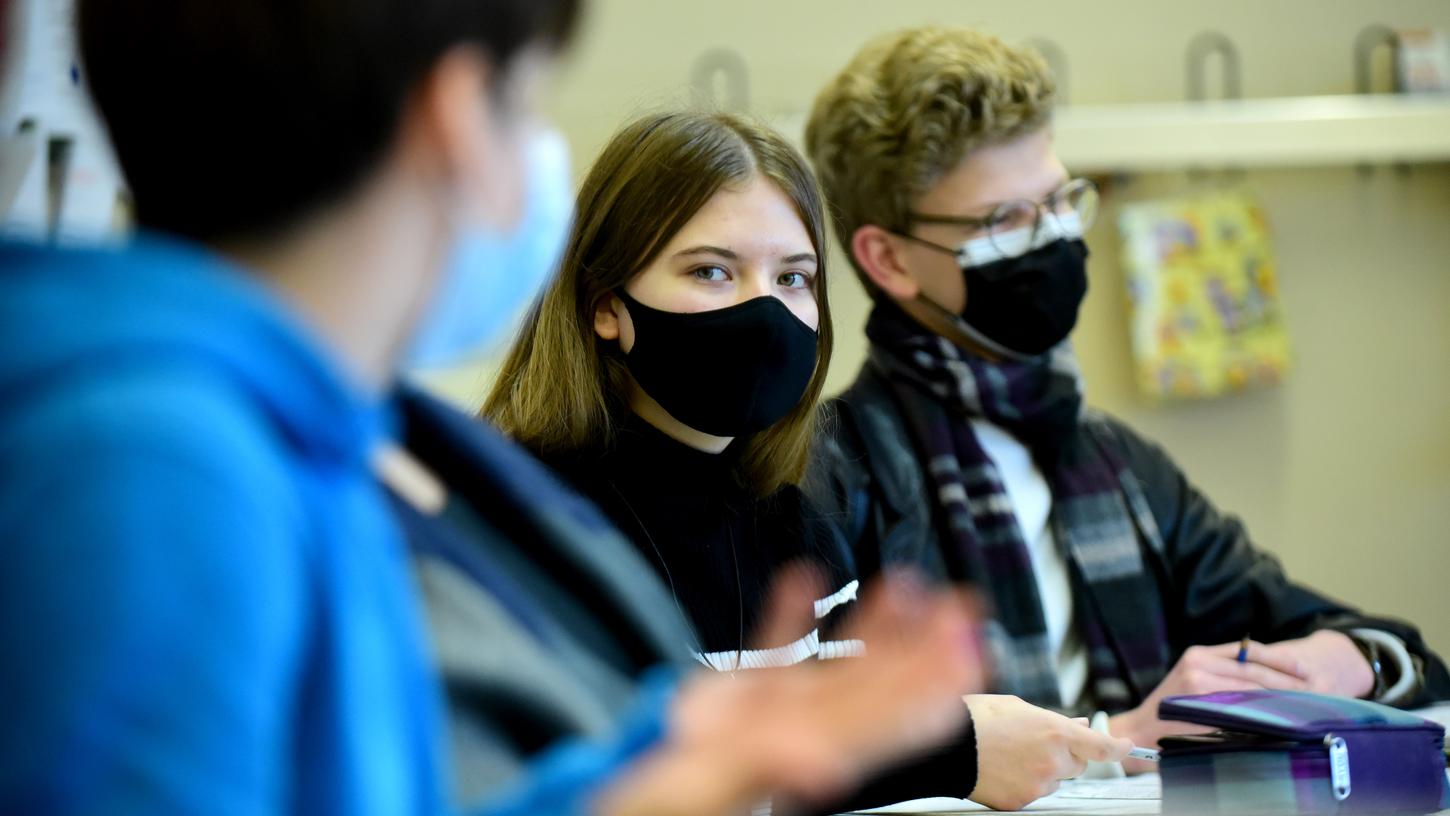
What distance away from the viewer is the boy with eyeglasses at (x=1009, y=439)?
203 cm

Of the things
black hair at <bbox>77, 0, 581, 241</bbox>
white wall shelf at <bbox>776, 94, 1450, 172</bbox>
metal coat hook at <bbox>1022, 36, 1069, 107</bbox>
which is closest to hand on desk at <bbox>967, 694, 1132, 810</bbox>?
black hair at <bbox>77, 0, 581, 241</bbox>

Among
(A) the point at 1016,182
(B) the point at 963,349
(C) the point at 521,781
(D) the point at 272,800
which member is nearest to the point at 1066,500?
(B) the point at 963,349

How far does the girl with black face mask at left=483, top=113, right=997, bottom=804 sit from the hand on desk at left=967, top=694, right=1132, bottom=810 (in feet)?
0.71

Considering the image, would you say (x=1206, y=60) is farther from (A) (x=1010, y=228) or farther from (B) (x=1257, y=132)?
(A) (x=1010, y=228)

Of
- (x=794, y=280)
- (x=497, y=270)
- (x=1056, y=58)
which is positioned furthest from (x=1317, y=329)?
(x=497, y=270)

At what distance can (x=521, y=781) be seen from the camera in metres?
0.63

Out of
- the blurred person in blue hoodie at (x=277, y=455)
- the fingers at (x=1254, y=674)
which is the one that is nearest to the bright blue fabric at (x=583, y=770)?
the blurred person in blue hoodie at (x=277, y=455)

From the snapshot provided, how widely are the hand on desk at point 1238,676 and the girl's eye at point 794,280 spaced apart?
0.65 m

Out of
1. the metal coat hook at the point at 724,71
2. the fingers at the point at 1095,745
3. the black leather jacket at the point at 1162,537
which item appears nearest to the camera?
the fingers at the point at 1095,745

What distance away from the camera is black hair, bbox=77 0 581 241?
0.57 meters

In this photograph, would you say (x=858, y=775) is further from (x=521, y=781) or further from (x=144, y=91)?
(x=144, y=91)

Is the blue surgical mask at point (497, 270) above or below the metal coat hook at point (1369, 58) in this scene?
above

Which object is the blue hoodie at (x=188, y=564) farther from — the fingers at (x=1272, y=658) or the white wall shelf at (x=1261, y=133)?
the white wall shelf at (x=1261, y=133)

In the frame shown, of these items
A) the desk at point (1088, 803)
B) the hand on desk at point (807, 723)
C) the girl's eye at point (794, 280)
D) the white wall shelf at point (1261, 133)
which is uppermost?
the hand on desk at point (807, 723)
